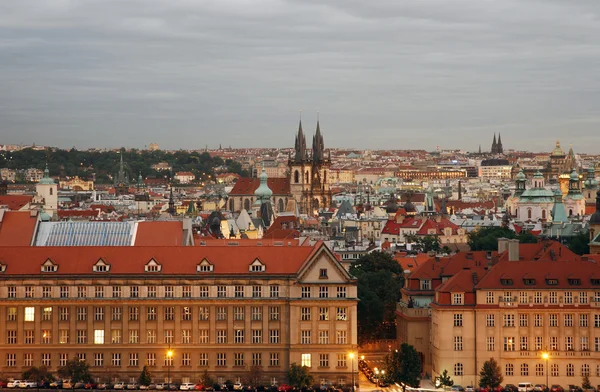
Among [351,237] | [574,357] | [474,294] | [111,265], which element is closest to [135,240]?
[111,265]

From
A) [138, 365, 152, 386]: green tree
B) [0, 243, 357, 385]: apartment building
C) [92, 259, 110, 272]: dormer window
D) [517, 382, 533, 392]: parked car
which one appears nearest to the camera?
[138, 365, 152, 386]: green tree

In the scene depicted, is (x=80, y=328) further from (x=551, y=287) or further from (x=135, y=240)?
(x=551, y=287)

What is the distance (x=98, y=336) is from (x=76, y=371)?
2254mm

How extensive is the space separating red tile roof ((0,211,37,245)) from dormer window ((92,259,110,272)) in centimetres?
869

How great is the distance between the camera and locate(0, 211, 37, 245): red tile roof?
7931 cm

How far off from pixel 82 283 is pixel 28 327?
3320 mm

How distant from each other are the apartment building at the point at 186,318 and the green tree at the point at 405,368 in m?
2.33

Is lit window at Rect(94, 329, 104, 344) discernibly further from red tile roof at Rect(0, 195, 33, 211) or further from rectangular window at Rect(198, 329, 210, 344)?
red tile roof at Rect(0, 195, 33, 211)

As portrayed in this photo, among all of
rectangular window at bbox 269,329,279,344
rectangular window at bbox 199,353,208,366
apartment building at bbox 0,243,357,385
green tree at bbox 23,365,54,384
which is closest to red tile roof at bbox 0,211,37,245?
apartment building at bbox 0,243,357,385

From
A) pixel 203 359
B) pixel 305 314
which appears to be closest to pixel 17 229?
pixel 203 359

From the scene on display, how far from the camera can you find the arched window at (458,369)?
236 ft

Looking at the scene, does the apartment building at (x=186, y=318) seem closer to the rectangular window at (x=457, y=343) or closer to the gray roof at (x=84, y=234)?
A: the rectangular window at (x=457, y=343)

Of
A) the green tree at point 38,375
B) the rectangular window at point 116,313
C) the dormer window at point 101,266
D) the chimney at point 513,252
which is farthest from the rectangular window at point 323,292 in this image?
the green tree at point 38,375

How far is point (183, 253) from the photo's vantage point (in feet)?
238
